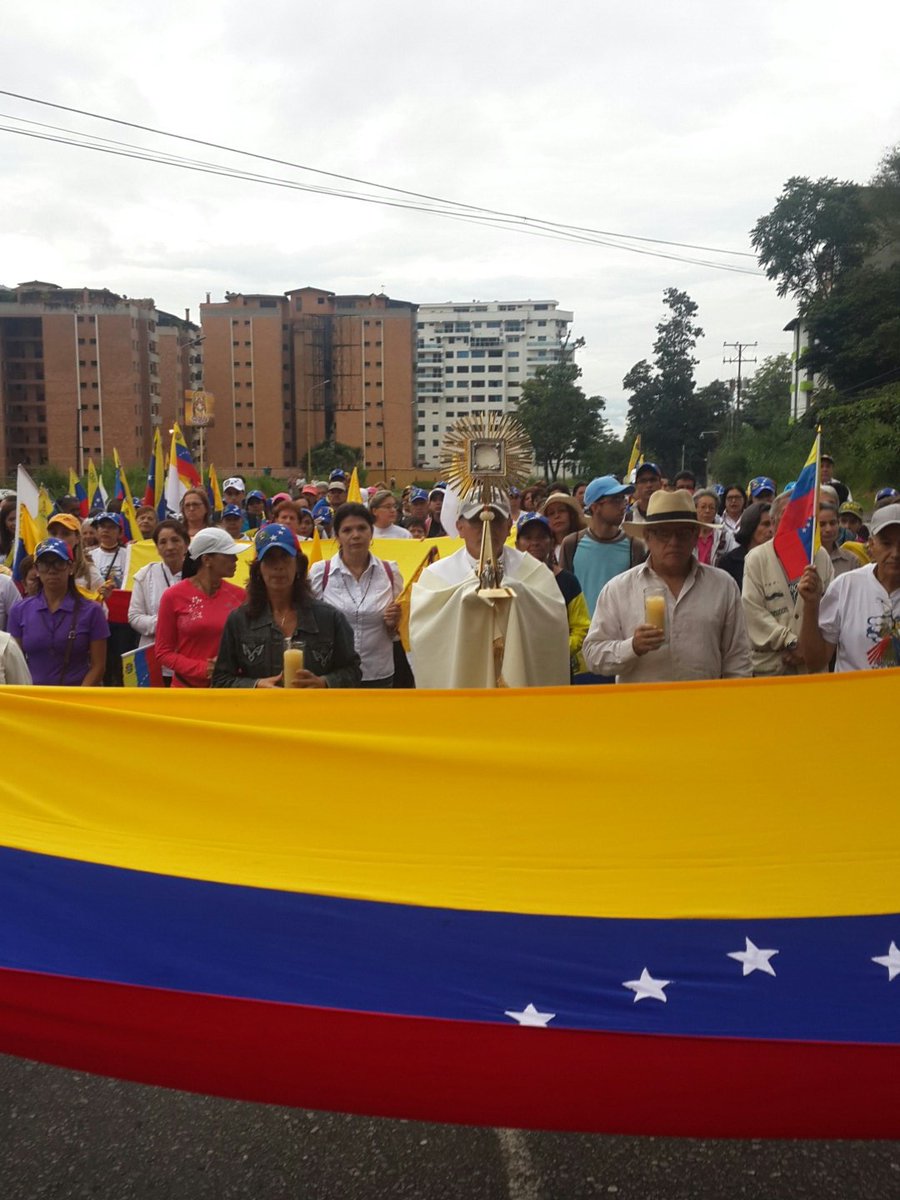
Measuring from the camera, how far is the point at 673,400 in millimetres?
85062

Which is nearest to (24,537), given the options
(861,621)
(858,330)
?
(861,621)

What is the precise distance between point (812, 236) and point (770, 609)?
2243 inches

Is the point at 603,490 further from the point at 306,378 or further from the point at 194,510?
the point at 306,378

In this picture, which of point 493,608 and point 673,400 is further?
point 673,400

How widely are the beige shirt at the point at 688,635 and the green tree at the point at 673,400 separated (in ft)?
268

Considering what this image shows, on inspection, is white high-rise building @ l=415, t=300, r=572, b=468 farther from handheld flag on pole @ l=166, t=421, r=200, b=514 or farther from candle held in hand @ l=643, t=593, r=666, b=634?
candle held in hand @ l=643, t=593, r=666, b=634

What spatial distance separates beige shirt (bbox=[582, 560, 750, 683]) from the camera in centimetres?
425

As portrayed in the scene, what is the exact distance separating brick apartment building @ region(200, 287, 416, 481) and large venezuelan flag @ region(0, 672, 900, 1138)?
94.8 meters

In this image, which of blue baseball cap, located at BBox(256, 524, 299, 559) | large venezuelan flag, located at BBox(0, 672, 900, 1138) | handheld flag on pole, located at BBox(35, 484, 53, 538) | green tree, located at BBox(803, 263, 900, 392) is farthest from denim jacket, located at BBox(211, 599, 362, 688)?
green tree, located at BBox(803, 263, 900, 392)

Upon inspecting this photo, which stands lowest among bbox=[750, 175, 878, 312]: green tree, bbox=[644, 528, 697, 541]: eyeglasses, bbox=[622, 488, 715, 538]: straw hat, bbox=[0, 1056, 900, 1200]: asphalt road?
bbox=[0, 1056, 900, 1200]: asphalt road

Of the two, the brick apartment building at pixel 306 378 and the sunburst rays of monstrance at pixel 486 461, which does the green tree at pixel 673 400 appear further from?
the sunburst rays of monstrance at pixel 486 461

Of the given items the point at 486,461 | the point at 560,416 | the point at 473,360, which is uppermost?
the point at 473,360

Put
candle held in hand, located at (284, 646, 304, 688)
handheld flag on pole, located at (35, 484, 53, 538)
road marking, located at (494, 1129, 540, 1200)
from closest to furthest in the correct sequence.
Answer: road marking, located at (494, 1129, 540, 1200)
candle held in hand, located at (284, 646, 304, 688)
handheld flag on pole, located at (35, 484, 53, 538)

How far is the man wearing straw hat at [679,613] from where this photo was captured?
4.25 metres
